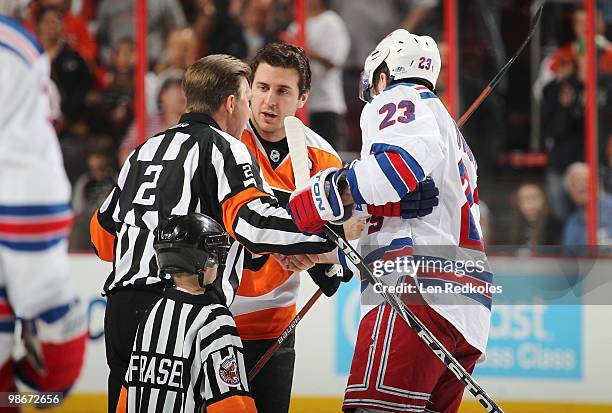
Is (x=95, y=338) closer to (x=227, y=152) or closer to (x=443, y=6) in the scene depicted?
(x=227, y=152)

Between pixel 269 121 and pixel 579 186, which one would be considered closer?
pixel 269 121

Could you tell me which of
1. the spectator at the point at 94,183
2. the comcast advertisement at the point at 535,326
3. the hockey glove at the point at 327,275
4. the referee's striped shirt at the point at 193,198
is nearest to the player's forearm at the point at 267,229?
the referee's striped shirt at the point at 193,198

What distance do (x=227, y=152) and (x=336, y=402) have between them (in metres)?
1.63

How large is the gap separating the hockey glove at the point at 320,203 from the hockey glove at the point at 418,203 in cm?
10

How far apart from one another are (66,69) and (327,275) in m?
2.60

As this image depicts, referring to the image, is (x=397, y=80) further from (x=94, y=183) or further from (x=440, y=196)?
(x=94, y=183)

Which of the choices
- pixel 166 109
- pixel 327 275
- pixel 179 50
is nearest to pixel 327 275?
pixel 327 275

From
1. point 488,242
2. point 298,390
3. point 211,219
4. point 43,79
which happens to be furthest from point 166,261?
point 488,242

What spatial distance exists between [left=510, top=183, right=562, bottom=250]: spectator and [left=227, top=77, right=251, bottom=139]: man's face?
102 inches

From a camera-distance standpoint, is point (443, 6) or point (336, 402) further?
point (443, 6)

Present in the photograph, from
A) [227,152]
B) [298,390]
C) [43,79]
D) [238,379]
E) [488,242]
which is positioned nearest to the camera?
[43,79]

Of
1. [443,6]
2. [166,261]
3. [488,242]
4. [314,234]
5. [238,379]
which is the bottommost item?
[238,379]

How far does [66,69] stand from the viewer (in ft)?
17.1

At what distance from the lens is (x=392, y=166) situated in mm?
2383
